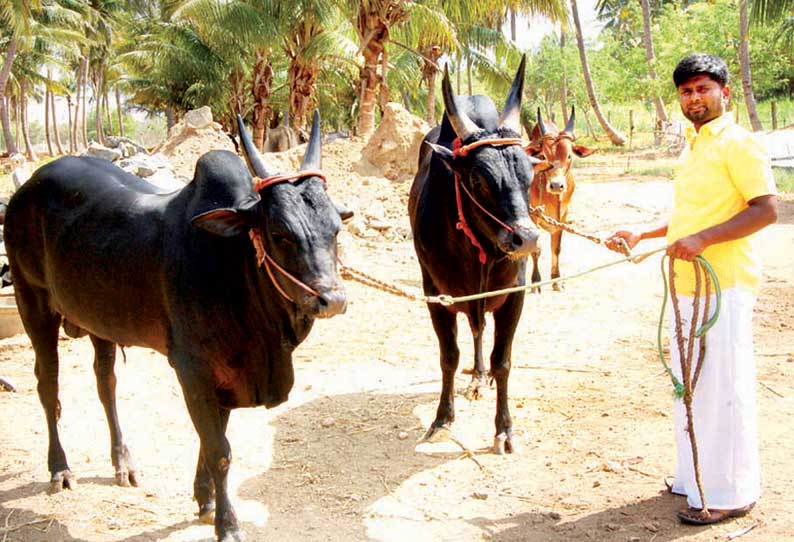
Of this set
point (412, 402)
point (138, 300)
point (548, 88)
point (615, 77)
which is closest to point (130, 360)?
point (412, 402)

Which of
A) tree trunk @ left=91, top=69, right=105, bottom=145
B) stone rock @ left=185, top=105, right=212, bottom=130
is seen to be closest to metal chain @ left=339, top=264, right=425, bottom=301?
stone rock @ left=185, top=105, right=212, bottom=130

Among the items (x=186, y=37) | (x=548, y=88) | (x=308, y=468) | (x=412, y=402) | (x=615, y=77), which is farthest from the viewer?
(x=548, y=88)

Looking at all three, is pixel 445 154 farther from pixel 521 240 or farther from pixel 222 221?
pixel 222 221

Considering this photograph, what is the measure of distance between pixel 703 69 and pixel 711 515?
79.7 inches

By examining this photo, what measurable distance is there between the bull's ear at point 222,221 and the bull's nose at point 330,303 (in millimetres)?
545

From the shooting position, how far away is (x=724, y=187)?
3.59 m

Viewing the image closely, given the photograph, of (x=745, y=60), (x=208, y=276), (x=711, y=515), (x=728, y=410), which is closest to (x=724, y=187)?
Result: (x=728, y=410)

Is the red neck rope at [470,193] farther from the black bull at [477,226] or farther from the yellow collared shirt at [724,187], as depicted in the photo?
the yellow collared shirt at [724,187]

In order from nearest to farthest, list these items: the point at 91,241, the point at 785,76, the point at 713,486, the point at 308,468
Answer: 1. the point at 713,486
2. the point at 91,241
3. the point at 308,468
4. the point at 785,76

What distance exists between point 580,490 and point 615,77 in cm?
3043

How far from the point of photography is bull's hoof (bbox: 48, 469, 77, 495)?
14.8 feet

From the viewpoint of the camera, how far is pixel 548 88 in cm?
5016

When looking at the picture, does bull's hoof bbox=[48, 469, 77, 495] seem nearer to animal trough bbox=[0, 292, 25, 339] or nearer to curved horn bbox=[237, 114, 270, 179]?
curved horn bbox=[237, 114, 270, 179]

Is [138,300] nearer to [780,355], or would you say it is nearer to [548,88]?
[780,355]
